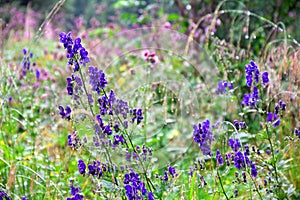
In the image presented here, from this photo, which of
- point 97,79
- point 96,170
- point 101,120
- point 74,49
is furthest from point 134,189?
point 74,49

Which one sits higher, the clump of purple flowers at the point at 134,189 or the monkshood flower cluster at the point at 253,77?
the monkshood flower cluster at the point at 253,77

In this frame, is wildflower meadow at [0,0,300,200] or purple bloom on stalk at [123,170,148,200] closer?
purple bloom on stalk at [123,170,148,200]

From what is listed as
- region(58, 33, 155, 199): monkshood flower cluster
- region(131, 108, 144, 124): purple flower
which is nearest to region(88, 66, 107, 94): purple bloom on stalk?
region(58, 33, 155, 199): monkshood flower cluster

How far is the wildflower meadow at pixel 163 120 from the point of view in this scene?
2.25m

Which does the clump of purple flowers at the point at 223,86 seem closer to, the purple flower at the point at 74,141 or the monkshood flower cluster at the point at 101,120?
the monkshood flower cluster at the point at 101,120

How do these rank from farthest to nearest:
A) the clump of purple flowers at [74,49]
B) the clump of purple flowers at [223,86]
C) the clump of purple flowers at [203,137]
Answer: the clump of purple flowers at [223,86]
the clump of purple flowers at [203,137]
the clump of purple flowers at [74,49]

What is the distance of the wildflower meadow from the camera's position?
7.39 feet

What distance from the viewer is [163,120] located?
11.3ft

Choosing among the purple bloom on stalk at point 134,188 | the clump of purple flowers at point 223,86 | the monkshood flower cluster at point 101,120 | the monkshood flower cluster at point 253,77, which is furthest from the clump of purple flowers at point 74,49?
the clump of purple flowers at point 223,86

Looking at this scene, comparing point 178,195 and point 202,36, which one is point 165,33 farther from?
point 178,195

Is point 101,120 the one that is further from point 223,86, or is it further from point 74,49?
point 223,86

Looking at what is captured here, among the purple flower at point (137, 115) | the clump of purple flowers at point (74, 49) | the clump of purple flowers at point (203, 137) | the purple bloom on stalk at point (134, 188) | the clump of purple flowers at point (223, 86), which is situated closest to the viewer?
the purple bloom on stalk at point (134, 188)

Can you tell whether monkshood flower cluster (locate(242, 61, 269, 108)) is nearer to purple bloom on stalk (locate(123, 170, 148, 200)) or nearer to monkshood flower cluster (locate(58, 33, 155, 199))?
monkshood flower cluster (locate(58, 33, 155, 199))

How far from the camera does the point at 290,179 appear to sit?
10.1ft
